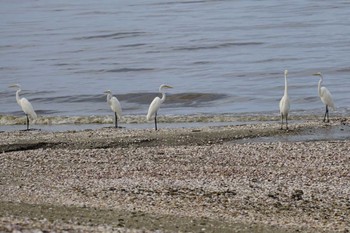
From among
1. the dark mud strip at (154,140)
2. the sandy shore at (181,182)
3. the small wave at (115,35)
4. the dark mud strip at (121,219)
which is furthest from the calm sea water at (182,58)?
the dark mud strip at (121,219)

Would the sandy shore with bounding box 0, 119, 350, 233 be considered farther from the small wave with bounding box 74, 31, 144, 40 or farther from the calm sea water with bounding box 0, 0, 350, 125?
the small wave with bounding box 74, 31, 144, 40

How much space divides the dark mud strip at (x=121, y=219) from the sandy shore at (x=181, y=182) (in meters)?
0.01

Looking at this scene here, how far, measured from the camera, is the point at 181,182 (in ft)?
46.4

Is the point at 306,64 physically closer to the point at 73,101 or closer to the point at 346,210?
the point at 73,101

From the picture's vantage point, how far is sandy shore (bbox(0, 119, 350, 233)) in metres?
11.4

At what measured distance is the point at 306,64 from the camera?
39219 millimetres

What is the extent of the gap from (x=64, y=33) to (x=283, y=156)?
46.9 m

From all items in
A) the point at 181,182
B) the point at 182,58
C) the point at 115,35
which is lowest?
the point at 181,182

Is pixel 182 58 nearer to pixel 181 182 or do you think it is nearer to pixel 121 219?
pixel 181 182

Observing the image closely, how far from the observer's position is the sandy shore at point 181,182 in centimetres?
1139

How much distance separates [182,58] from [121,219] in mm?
33983

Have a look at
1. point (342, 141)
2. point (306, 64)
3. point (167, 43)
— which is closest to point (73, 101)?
point (306, 64)

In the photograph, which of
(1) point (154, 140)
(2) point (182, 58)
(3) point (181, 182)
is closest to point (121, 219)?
(3) point (181, 182)

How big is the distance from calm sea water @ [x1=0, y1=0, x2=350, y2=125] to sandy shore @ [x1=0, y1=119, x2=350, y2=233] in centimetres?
821
